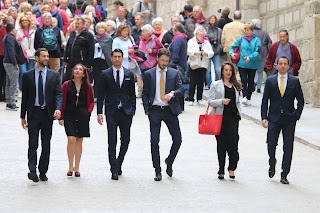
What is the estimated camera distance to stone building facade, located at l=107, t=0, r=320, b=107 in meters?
21.4

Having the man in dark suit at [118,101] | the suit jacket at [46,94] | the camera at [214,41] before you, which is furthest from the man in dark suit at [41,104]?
the camera at [214,41]

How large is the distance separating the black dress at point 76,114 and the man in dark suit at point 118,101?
19 centimetres

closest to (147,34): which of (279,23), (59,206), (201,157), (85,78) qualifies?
(279,23)

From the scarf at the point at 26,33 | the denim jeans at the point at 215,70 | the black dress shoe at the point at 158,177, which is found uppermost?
the scarf at the point at 26,33

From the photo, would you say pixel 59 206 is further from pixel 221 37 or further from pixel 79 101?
pixel 221 37

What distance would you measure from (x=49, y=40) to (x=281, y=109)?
9899mm

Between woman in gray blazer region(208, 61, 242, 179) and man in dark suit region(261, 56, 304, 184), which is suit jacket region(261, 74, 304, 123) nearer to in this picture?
man in dark suit region(261, 56, 304, 184)

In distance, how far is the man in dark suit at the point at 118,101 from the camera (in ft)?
42.9

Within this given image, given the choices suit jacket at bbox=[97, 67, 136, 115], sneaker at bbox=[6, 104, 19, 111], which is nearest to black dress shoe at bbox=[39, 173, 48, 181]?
suit jacket at bbox=[97, 67, 136, 115]

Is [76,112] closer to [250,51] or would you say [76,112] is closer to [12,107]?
[12,107]

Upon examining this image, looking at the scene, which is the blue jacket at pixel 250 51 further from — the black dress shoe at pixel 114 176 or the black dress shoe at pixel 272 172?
the black dress shoe at pixel 114 176

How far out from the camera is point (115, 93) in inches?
517

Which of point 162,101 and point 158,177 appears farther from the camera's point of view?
point 162,101

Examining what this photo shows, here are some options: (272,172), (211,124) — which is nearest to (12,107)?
(211,124)
